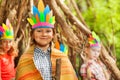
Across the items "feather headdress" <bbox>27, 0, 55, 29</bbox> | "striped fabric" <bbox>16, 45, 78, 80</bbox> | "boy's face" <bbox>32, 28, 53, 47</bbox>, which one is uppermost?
"feather headdress" <bbox>27, 0, 55, 29</bbox>

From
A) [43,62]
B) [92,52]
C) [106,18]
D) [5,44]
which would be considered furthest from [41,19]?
[106,18]

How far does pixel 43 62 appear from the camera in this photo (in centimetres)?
493

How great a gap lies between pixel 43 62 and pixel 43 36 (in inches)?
10.4

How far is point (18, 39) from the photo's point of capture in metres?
6.80

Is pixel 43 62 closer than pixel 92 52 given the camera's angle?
Yes

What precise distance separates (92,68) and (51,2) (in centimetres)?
134

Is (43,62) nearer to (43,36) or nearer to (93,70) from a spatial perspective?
(43,36)

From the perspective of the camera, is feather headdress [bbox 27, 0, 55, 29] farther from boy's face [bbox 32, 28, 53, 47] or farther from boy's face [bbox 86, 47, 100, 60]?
boy's face [bbox 86, 47, 100, 60]

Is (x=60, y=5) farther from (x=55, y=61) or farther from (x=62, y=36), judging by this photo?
(x=55, y=61)

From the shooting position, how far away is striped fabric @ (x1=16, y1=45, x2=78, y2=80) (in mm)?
4961

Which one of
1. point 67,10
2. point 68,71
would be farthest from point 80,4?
point 68,71

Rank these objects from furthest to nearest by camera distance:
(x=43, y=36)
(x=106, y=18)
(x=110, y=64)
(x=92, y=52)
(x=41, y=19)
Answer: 1. (x=106, y=18)
2. (x=110, y=64)
3. (x=92, y=52)
4. (x=41, y=19)
5. (x=43, y=36)

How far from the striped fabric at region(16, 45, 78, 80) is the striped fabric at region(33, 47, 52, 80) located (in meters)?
0.04

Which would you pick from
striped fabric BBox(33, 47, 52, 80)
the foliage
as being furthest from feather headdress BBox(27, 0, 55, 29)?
the foliage
